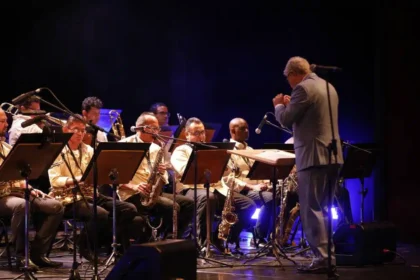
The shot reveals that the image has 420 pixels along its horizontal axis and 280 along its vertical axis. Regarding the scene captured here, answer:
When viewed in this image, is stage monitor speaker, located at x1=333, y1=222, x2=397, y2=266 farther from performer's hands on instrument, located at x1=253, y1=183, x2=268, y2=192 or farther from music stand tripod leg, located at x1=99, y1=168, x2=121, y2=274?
music stand tripod leg, located at x1=99, y1=168, x2=121, y2=274

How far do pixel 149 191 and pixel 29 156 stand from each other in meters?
1.91

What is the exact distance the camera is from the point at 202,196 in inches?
313

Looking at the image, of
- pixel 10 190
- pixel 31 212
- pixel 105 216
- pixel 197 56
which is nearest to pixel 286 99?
pixel 105 216

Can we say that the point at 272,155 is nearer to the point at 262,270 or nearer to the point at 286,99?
the point at 286,99

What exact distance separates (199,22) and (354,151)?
383cm

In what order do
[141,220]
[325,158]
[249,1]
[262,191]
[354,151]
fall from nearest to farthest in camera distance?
[325,158]
[141,220]
[354,151]
[262,191]
[249,1]

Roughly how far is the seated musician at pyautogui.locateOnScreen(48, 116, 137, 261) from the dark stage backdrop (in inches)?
116

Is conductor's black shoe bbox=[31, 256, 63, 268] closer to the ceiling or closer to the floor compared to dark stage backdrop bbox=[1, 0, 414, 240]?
closer to the floor

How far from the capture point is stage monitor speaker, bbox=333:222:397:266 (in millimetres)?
6930

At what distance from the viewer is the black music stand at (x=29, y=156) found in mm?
5672

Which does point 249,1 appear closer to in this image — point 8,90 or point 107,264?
point 8,90

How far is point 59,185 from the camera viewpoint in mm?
6863

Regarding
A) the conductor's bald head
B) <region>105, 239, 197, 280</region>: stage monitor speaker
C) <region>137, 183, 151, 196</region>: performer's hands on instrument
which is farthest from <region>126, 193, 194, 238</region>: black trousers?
<region>105, 239, 197, 280</region>: stage monitor speaker

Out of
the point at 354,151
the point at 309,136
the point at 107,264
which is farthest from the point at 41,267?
the point at 354,151
